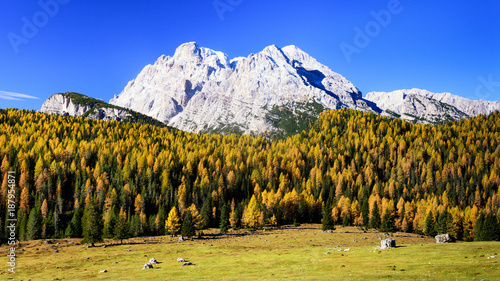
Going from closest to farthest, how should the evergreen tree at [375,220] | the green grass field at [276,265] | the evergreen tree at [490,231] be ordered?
the green grass field at [276,265]
the evergreen tree at [490,231]
the evergreen tree at [375,220]

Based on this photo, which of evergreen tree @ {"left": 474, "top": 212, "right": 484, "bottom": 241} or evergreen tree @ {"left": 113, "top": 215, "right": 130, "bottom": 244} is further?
evergreen tree @ {"left": 113, "top": 215, "right": 130, "bottom": 244}

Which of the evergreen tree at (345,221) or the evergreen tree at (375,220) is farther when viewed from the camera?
the evergreen tree at (345,221)

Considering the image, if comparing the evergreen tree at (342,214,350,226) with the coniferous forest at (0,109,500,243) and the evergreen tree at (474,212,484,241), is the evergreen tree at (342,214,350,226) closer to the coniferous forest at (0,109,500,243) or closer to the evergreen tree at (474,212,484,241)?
the coniferous forest at (0,109,500,243)

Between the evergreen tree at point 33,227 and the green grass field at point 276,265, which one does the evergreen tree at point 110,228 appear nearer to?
the evergreen tree at point 33,227

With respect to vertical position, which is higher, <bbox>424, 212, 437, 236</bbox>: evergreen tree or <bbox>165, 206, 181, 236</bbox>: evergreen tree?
<bbox>165, 206, 181, 236</bbox>: evergreen tree

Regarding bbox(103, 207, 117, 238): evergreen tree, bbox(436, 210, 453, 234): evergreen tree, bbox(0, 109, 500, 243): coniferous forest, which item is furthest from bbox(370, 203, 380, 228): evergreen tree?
bbox(103, 207, 117, 238): evergreen tree

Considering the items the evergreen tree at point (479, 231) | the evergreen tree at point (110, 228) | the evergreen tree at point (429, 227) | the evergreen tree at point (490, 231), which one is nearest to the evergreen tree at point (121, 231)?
the evergreen tree at point (110, 228)

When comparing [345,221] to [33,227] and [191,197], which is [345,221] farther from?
[33,227]

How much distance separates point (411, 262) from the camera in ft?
157

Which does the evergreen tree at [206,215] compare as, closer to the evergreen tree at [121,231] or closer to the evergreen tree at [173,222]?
the evergreen tree at [173,222]

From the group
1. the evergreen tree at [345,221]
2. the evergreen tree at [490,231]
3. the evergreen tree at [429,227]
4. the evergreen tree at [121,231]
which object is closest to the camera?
→ the evergreen tree at [490,231]

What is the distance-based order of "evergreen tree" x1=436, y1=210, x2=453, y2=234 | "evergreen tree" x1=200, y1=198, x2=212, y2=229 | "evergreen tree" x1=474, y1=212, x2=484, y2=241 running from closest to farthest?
"evergreen tree" x1=474, y1=212, x2=484, y2=241, "evergreen tree" x1=436, y1=210, x2=453, y2=234, "evergreen tree" x1=200, y1=198, x2=212, y2=229

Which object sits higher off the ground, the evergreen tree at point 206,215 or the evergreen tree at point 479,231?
the evergreen tree at point 206,215

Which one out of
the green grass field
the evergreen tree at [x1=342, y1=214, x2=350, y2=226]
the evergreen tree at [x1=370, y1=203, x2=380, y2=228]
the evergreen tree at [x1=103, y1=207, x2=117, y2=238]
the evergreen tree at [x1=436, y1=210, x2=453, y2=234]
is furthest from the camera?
the evergreen tree at [x1=342, y1=214, x2=350, y2=226]
